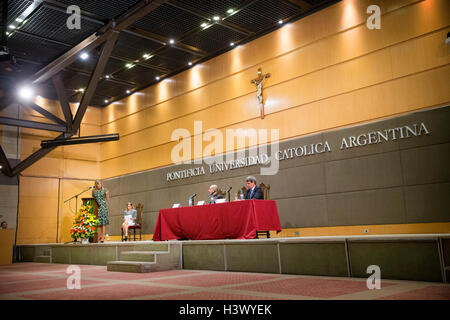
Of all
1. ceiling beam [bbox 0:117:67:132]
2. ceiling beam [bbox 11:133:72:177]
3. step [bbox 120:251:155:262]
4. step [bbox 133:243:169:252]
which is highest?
ceiling beam [bbox 0:117:67:132]

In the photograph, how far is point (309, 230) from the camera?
7672 millimetres

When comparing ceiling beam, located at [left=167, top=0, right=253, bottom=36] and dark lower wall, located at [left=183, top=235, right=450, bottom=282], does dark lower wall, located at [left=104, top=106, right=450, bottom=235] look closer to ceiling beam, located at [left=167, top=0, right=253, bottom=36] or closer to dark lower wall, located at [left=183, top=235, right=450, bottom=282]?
dark lower wall, located at [left=183, top=235, right=450, bottom=282]

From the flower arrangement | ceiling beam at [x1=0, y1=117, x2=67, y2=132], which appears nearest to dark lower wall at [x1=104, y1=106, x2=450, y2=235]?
the flower arrangement

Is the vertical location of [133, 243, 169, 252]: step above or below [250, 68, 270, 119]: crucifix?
below

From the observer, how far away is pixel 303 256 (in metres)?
5.05

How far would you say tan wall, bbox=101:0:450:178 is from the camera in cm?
657

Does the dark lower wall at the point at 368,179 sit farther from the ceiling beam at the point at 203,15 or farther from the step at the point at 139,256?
the step at the point at 139,256

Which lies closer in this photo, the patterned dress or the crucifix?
the crucifix

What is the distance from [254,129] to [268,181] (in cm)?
127

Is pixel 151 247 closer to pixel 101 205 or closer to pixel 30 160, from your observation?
pixel 101 205

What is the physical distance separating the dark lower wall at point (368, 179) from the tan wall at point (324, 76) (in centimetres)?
27

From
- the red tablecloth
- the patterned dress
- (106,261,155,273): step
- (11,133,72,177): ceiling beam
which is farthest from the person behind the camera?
(11,133,72,177): ceiling beam

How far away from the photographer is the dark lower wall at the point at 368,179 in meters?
6.22
